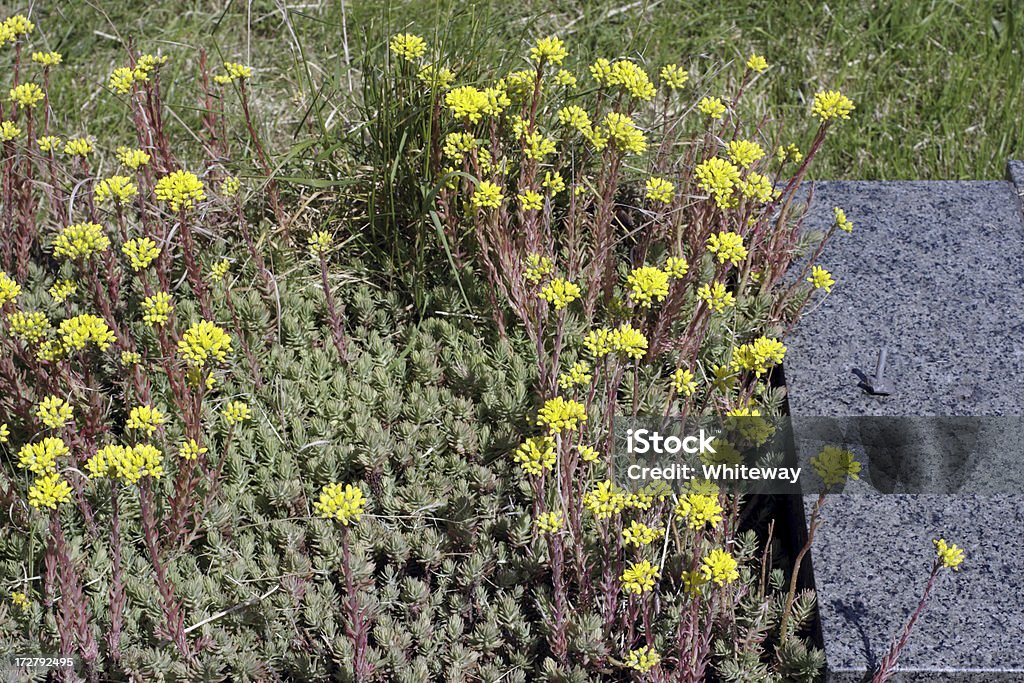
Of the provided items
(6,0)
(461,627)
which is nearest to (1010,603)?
(461,627)

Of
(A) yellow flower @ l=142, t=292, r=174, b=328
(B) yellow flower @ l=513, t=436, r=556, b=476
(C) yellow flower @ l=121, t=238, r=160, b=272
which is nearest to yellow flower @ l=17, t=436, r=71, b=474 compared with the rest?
(A) yellow flower @ l=142, t=292, r=174, b=328

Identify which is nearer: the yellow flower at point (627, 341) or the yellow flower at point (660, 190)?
the yellow flower at point (627, 341)

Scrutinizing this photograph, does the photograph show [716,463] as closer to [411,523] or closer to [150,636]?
[411,523]

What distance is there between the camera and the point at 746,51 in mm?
5020

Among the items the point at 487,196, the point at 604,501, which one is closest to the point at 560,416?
the point at 604,501

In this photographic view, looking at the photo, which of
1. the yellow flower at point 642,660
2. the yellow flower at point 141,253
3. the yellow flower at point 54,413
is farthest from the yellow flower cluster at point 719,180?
the yellow flower at point 54,413

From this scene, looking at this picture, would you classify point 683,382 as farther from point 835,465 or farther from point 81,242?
point 81,242

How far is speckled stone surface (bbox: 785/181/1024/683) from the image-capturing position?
2.81 meters

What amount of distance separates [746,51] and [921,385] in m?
2.29

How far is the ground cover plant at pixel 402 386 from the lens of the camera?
284cm

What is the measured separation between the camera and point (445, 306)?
3689 mm

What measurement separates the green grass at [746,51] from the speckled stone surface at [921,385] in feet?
1.95

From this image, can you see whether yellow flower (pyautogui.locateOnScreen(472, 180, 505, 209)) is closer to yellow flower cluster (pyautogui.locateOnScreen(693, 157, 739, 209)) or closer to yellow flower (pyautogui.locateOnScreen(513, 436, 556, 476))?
yellow flower cluster (pyautogui.locateOnScreen(693, 157, 739, 209))

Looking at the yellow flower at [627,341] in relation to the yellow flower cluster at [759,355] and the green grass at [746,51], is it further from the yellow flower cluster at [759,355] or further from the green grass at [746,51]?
the green grass at [746,51]
